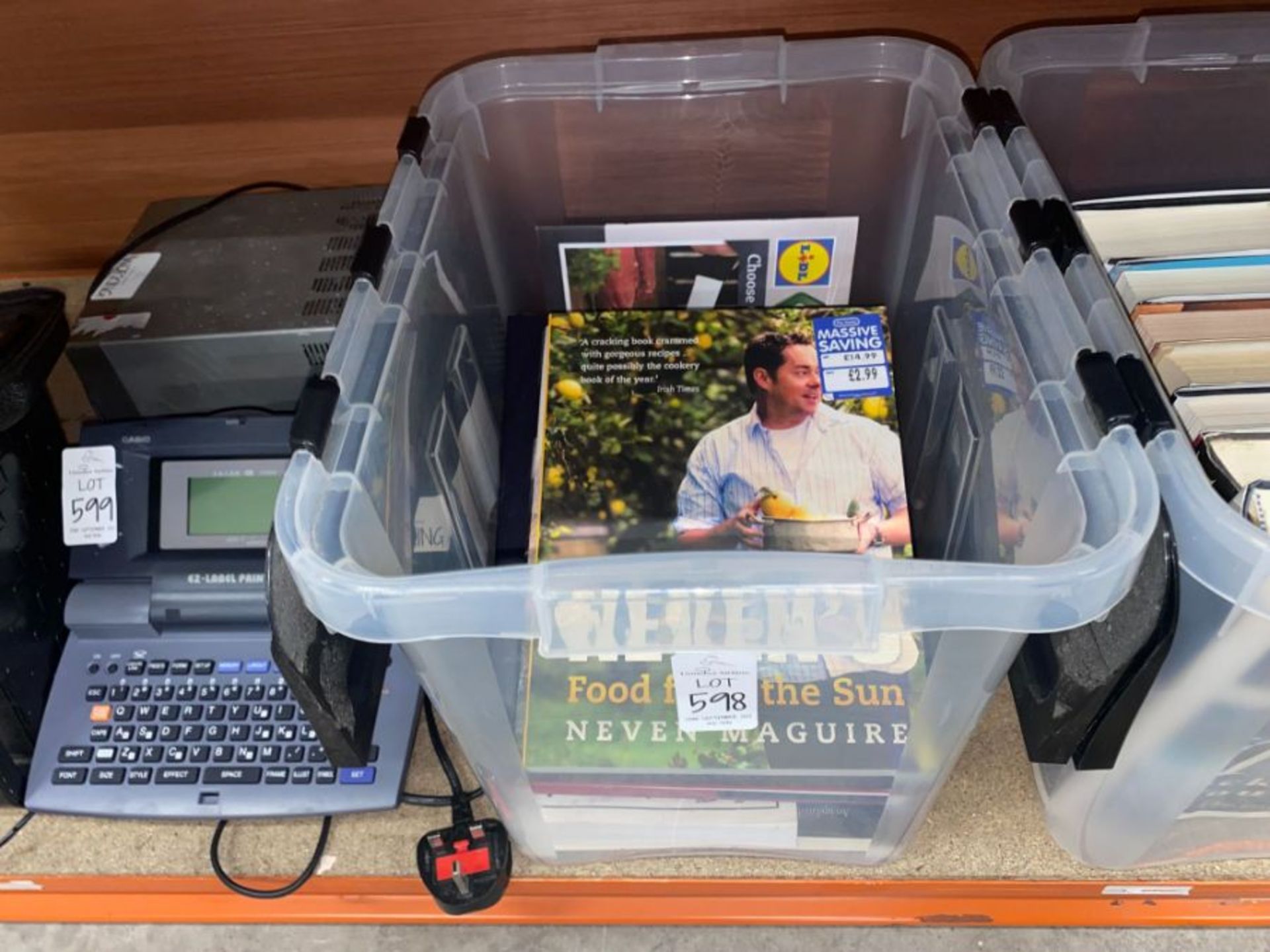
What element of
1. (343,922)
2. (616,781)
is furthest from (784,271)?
(343,922)

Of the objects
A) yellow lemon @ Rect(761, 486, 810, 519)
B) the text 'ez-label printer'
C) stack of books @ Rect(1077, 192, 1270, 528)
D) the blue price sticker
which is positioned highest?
stack of books @ Rect(1077, 192, 1270, 528)

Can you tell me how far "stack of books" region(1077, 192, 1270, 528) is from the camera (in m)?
0.54

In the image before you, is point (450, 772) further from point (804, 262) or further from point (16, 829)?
point (804, 262)

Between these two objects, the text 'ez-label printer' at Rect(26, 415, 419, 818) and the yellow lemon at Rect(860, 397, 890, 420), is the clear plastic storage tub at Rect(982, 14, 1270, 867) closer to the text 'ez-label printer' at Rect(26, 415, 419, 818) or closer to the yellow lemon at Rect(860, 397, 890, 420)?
the yellow lemon at Rect(860, 397, 890, 420)

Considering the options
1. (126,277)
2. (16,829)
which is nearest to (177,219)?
(126,277)

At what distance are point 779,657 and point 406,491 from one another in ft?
0.75

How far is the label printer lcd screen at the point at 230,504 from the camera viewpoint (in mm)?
697

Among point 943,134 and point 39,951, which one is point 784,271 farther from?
point 39,951

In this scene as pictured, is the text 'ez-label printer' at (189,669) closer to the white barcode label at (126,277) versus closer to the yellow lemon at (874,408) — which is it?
the white barcode label at (126,277)

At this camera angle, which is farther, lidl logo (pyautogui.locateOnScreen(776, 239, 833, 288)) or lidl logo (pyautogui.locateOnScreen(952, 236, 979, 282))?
lidl logo (pyautogui.locateOnScreen(776, 239, 833, 288))

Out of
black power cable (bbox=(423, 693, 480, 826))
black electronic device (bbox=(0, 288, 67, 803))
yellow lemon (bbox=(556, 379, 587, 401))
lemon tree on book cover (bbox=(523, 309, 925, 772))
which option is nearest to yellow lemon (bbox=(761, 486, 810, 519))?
lemon tree on book cover (bbox=(523, 309, 925, 772))

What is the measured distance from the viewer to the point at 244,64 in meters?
0.81

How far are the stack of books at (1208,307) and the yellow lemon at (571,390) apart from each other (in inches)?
13.1

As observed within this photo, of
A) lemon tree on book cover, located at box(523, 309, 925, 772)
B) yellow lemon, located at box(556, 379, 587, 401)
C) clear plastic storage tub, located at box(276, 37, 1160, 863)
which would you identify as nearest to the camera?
clear plastic storage tub, located at box(276, 37, 1160, 863)
